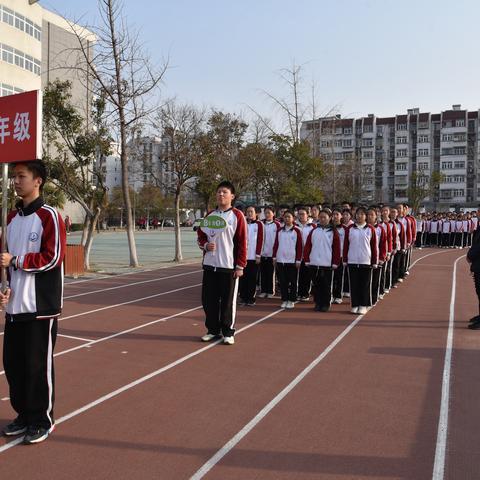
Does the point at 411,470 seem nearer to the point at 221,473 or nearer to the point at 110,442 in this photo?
the point at 221,473

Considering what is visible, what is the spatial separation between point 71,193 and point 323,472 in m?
13.2

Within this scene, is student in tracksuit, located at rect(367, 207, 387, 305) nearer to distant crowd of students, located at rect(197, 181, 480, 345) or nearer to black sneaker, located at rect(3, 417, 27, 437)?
distant crowd of students, located at rect(197, 181, 480, 345)

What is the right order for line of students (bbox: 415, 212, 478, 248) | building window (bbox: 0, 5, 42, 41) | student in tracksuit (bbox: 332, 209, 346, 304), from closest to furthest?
student in tracksuit (bbox: 332, 209, 346, 304), line of students (bbox: 415, 212, 478, 248), building window (bbox: 0, 5, 42, 41)

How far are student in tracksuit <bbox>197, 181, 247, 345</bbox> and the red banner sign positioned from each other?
10.0ft

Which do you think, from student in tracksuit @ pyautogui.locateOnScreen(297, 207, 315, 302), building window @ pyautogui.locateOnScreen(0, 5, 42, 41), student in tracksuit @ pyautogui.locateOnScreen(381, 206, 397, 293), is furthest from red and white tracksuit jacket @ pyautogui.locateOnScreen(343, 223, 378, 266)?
building window @ pyautogui.locateOnScreen(0, 5, 42, 41)

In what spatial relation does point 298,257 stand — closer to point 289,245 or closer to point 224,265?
point 289,245

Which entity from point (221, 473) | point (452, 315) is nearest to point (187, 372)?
point (221, 473)

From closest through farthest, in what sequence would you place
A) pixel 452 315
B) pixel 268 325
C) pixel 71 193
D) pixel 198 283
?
pixel 268 325
pixel 452 315
pixel 198 283
pixel 71 193

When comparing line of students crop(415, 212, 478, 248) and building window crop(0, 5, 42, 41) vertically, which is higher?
building window crop(0, 5, 42, 41)

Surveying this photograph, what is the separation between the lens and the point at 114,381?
17.7ft

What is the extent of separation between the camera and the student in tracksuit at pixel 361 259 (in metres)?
9.28

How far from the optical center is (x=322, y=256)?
9.69 meters

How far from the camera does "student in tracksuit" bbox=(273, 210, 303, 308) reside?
9.95 metres

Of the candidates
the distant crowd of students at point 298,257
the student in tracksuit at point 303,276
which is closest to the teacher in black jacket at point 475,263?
the distant crowd of students at point 298,257
